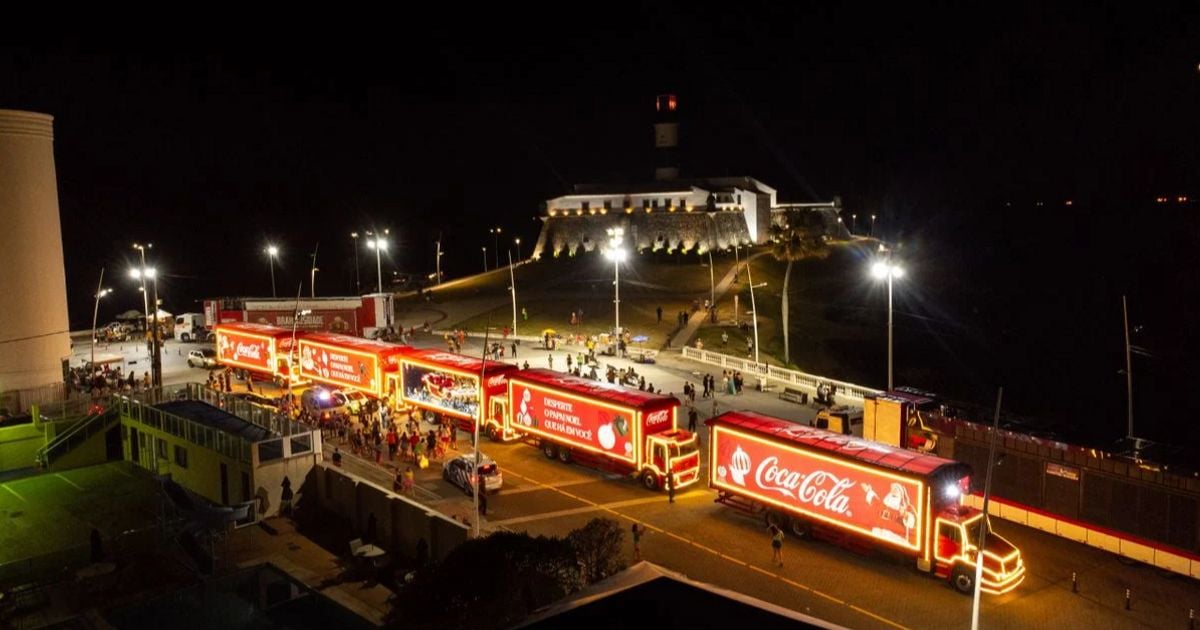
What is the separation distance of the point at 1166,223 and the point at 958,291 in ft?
119

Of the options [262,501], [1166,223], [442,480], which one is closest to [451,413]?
[442,480]

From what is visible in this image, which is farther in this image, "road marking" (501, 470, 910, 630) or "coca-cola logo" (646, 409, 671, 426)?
"coca-cola logo" (646, 409, 671, 426)

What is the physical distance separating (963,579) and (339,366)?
3017 cm

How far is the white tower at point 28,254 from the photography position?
36.8 metres

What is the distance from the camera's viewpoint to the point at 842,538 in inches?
880

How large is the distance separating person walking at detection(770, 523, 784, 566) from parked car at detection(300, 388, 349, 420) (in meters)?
21.6

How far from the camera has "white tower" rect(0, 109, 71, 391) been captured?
3675 cm

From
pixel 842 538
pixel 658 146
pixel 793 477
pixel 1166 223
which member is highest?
pixel 658 146

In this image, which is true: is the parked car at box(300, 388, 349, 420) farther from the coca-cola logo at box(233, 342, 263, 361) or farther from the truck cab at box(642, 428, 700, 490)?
the truck cab at box(642, 428, 700, 490)

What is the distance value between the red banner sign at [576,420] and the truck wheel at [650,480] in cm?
66

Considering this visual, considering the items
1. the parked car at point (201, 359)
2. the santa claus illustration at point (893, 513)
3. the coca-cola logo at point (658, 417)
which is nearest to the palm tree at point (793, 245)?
the coca-cola logo at point (658, 417)

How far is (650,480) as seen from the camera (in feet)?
89.8

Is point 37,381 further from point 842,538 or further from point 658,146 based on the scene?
point 658,146

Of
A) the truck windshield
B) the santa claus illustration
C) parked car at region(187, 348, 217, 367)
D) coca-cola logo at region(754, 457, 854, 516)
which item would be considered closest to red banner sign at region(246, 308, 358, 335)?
parked car at region(187, 348, 217, 367)
